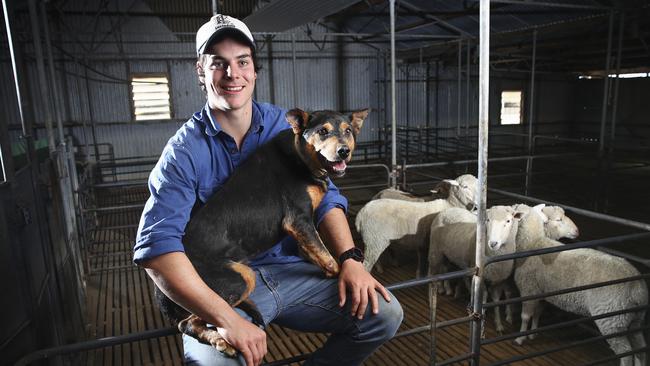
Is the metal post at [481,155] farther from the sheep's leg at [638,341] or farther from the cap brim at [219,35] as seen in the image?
the sheep's leg at [638,341]

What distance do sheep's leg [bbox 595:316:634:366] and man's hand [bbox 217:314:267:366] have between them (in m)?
2.97

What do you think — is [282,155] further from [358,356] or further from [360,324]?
[358,356]

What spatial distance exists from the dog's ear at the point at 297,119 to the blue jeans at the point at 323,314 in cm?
60

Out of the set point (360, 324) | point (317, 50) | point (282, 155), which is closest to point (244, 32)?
point (282, 155)

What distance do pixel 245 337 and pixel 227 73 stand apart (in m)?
0.95

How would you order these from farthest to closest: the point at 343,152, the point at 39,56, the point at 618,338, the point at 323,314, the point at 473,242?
the point at 39,56 < the point at 473,242 < the point at 618,338 < the point at 323,314 < the point at 343,152

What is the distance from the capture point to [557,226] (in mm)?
4145

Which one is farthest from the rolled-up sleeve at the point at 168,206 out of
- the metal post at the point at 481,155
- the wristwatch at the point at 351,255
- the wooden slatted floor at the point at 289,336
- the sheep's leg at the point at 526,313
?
the sheep's leg at the point at 526,313

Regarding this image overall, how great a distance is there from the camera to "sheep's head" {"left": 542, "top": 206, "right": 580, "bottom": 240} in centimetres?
414

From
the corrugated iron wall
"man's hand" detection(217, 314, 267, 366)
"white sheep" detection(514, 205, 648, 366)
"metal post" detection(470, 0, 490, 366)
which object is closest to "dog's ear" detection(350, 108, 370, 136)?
"metal post" detection(470, 0, 490, 366)

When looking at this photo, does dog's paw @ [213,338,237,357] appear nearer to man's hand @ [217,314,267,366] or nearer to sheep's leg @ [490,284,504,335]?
man's hand @ [217,314,267,366]

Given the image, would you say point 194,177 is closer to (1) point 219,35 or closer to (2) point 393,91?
(1) point 219,35

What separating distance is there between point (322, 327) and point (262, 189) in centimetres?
62

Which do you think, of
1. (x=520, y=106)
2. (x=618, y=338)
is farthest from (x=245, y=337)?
(x=520, y=106)
